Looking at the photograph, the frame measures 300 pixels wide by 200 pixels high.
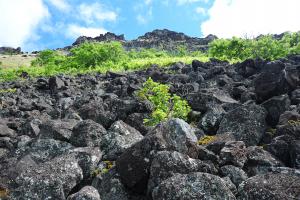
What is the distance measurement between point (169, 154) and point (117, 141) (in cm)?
217

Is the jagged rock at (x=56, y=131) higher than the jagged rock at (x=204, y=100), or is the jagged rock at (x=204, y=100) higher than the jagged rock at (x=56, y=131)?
the jagged rock at (x=204, y=100)

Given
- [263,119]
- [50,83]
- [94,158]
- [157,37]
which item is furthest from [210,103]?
[157,37]

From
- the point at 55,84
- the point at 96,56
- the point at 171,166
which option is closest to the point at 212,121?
the point at 171,166

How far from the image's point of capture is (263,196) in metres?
5.43

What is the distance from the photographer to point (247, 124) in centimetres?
870

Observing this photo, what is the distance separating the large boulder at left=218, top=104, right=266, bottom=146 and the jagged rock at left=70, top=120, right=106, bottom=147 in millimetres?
2481

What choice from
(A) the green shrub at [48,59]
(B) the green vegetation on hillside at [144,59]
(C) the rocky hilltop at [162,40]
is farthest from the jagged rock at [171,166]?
(C) the rocky hilltop at [162,40]

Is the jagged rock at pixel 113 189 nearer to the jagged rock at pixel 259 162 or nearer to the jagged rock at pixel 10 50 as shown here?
the jagged rock at pixel 259 162

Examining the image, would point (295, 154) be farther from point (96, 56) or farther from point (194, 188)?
point (96, 56)

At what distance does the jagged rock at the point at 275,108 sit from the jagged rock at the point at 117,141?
2904 millimetres

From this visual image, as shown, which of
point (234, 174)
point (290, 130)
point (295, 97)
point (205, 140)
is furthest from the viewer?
point (295, 97)

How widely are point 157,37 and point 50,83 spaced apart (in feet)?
400

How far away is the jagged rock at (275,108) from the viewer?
9367 mm

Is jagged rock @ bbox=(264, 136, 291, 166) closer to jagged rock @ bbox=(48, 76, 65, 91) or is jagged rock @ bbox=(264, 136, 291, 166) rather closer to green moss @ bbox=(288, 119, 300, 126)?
green moss @ bbox=(288, 119, 300, 126)
